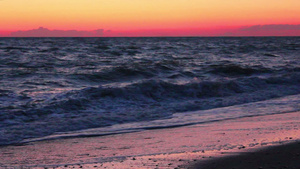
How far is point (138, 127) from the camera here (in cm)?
682

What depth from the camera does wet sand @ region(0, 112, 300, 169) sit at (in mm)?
4262

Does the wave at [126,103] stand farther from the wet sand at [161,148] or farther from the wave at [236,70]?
the wave at [236,70]

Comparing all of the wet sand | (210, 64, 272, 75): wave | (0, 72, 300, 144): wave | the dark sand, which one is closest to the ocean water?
(0, 72, 300, 144): wave

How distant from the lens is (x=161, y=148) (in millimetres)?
4977

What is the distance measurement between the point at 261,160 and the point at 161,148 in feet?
4.67

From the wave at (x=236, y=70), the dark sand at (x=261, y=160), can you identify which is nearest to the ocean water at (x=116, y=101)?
the wave at (x=236, y=70)

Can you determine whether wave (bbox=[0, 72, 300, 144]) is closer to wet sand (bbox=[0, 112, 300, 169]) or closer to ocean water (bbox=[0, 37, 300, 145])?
ocean water (bbox=[0, 37, 300, 145])

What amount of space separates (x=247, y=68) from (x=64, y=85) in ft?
37.2

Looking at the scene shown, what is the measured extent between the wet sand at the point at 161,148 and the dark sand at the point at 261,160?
0.02 meters

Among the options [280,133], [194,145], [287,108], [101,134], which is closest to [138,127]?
[101,134]

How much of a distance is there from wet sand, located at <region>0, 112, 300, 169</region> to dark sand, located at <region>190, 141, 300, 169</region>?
2cm

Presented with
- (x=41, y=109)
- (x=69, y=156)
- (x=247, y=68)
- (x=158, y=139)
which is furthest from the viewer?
(x=247, y=68)

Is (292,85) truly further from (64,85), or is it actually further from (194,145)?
(194,145)

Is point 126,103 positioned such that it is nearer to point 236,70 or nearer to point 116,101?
point 116,101
